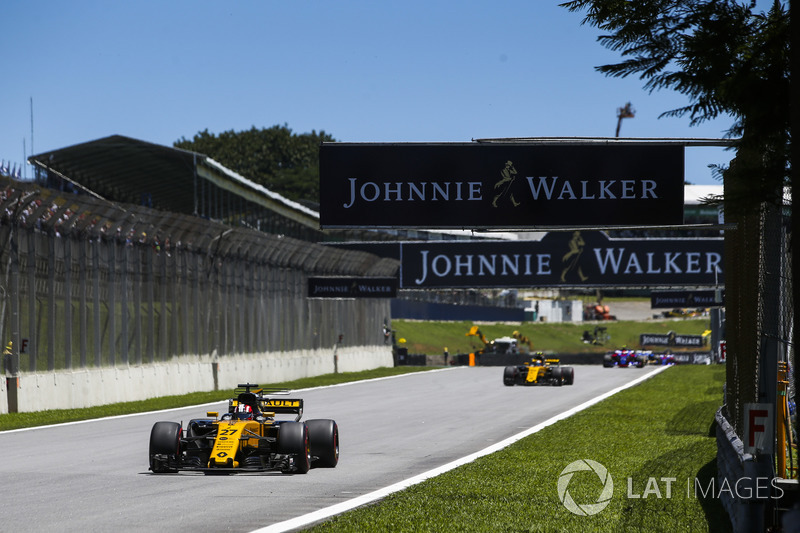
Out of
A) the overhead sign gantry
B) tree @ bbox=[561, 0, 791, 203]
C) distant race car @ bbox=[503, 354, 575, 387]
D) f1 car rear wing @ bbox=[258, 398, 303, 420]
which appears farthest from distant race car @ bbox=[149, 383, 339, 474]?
distant race car @ bbox=[503, 354, 575, 387]

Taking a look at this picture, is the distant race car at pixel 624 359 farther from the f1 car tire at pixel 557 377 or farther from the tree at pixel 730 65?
the tree at pixel 730 65

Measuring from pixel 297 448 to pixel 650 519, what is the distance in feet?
16.0

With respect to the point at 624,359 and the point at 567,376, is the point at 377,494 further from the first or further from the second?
the point at 624,359

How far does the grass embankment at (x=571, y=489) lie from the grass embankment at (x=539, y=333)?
64727mm

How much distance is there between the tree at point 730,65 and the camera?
6336mm

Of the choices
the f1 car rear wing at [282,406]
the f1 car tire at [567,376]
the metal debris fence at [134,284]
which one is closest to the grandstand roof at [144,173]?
the metal debris fence at [134,284]

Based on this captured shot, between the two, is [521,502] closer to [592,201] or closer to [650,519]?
[650,519]

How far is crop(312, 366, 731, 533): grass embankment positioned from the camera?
10008 mm

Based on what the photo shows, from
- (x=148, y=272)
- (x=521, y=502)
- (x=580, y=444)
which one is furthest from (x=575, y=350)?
(x=521, y=502)

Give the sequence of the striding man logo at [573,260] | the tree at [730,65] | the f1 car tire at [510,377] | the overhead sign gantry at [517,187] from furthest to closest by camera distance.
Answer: the striding man logo at [573,260]
the f1 car tire at [510,377]
the overhead sign gantry at [517,187]
the tree at [730,65]

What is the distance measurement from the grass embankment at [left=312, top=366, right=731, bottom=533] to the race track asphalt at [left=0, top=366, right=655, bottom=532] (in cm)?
76

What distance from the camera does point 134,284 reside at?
33.7 meters

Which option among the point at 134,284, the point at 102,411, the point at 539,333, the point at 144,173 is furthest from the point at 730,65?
the point at 539,333

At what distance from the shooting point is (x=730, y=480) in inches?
386
